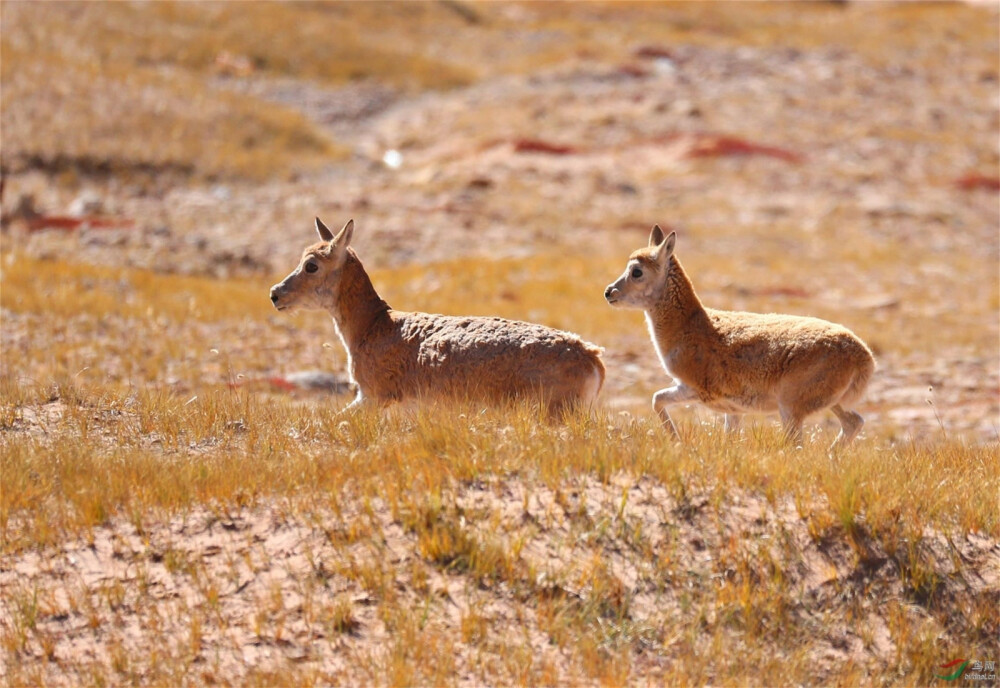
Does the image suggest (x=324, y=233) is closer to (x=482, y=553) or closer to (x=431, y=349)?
(x=431, y=349)

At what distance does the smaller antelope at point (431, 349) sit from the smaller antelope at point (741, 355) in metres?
1.05

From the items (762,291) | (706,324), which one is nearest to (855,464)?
(706,324)

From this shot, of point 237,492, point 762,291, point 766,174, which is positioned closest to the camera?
→ point 237,492

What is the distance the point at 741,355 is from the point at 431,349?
115 inches

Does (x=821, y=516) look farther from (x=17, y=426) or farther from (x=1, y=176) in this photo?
(x=1, y=176)

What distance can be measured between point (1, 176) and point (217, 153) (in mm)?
7885

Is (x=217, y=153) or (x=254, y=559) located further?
(x=217, y=153)

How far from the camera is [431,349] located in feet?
36.2

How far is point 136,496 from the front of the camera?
841 centimetres

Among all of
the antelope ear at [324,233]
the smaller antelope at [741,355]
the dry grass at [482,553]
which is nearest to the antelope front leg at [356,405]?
the dry grass at [482,553]

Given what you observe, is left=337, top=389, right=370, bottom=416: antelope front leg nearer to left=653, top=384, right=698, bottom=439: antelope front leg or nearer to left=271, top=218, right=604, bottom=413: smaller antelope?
left=271, top=218, right=604, bottom=413: smaller antelope

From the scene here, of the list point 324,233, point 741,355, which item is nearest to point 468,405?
point 741,355

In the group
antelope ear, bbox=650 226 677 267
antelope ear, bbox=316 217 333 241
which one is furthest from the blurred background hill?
antelope ear, bbox=316 217 333 241

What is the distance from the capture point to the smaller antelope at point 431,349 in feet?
33.6
